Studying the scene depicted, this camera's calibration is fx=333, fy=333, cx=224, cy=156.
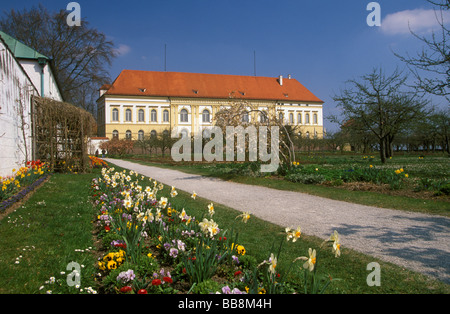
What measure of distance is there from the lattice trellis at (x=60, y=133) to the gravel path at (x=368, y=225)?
7933 mm

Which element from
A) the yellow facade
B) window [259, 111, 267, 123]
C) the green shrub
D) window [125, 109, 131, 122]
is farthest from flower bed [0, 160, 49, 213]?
window [125, 109, 131, 122]

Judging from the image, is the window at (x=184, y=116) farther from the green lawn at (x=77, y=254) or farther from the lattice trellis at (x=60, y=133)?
the green lawn at (x=77, y=254)

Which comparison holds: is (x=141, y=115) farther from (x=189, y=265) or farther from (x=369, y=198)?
(x=189, y=265)

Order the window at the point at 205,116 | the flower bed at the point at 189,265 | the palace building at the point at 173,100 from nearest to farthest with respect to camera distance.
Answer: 1. the flower bed at the point at 189,265
2. the palace building at the point at 173,100
3. the window at the point at 205,116

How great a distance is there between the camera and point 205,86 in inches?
2517

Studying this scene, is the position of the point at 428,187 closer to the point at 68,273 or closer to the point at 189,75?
the point at 68,273

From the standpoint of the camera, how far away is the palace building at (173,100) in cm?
5888

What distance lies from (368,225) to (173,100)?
57860 mm

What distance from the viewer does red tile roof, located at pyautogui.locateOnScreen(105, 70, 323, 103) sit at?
60.2m

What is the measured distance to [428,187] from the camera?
852cm

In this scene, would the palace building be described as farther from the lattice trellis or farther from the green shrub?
the green shrub

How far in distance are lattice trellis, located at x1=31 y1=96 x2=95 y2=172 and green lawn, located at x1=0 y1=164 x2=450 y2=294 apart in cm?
780

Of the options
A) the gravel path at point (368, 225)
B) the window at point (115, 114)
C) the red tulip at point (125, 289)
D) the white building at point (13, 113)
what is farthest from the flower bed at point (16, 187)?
the window at point (115, 114)
